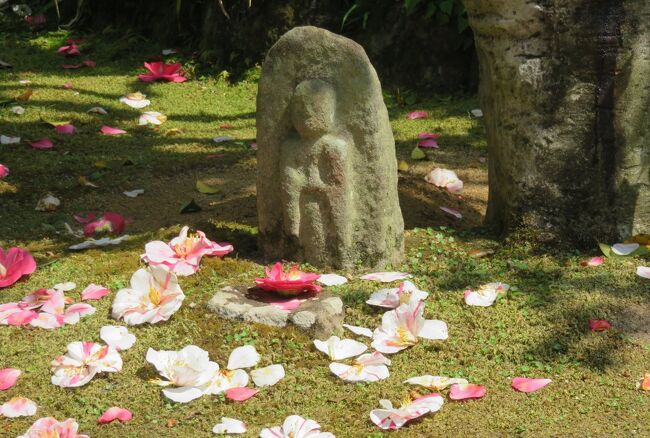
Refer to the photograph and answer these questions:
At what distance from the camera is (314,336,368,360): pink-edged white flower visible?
12.2ft

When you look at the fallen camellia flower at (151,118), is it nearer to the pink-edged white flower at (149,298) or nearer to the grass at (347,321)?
the grass at (347,321)

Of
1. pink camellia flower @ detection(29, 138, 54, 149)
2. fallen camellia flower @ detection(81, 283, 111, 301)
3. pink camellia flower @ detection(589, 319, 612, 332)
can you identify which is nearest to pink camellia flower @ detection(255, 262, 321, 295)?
fallen camellia flower @ detection(81, 283, 111, 301)

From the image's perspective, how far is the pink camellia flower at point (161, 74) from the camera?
8.23 meters

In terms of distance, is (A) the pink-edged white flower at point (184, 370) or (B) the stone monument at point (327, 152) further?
(B) the stone monument at point (327, 152)

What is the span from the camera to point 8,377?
11.9 feet

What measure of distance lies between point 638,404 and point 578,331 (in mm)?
480

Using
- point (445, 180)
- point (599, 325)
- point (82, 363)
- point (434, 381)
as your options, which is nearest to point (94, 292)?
point (82, 363)

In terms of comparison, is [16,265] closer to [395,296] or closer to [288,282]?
[288,282]

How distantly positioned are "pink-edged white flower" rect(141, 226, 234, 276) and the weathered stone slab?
283 millimetres

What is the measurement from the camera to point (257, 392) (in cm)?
355

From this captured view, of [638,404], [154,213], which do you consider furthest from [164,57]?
[638,404]

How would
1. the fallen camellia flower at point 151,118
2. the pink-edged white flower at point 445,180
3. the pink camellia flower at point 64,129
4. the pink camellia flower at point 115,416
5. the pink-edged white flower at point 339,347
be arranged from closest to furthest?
1. the pink camellia flower at point 115,416
2. the pink-edged white flower at point 339,347
3. the pink-edged white flower at point 445,180
4. the pink camellia flower at point 64,129
5. the fallen camellia flower at point 151,118

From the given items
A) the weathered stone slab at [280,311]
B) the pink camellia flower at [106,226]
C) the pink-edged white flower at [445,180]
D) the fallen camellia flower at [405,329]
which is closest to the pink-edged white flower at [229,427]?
the weathered stone slab at [280,311]

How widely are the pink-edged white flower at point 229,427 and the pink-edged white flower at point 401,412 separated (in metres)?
0.43
